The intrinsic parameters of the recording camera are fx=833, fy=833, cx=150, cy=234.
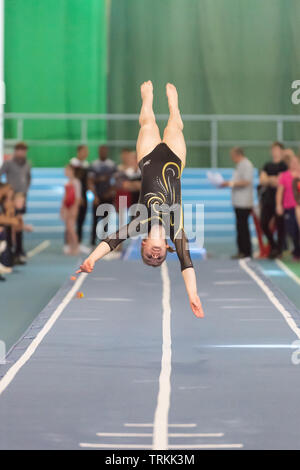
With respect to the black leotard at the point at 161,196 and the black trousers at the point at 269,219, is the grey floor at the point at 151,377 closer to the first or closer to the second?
the black leotard at the point at 161,196

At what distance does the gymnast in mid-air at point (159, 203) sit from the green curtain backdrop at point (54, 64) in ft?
35.9

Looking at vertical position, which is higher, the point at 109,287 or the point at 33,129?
the point at 33,129

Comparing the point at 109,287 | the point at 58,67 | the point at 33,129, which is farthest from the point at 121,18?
the point at 109,287

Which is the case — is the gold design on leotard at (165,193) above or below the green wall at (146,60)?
below

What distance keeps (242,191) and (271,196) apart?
49 cm

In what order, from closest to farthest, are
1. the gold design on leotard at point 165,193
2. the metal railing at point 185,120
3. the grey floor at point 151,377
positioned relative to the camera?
the grey floor at point 151,377 → the gold design on leotard at point 165,193 → the metal railing at point 185,120

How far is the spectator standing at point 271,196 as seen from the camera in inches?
459

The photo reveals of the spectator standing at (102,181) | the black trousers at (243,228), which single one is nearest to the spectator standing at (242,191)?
the black trousers at (243,228)

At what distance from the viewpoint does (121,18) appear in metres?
17.7

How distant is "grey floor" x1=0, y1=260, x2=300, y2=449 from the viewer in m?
4.31

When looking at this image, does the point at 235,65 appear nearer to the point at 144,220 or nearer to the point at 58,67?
the point at 58,67

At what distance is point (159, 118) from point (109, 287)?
27.2ft

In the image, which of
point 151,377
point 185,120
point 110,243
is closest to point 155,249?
point 110,243

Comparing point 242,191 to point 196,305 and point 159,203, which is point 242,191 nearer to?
point 159,203
